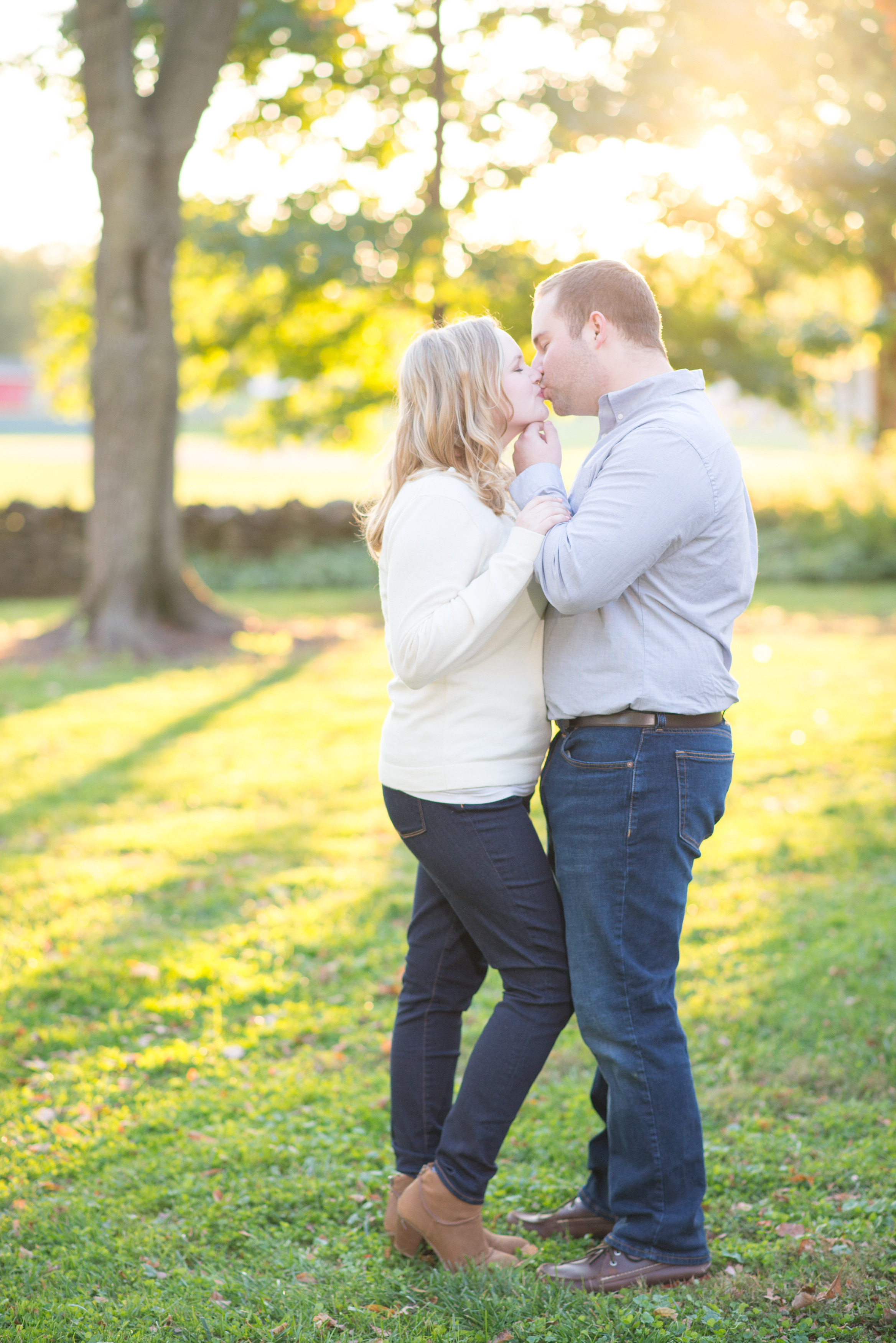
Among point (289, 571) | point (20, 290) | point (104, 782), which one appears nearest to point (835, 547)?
point (289, 571)

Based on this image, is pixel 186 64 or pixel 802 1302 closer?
pixel 802 1302

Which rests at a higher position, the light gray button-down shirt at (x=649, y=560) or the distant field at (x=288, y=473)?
the distant field at (x=288, y=473)

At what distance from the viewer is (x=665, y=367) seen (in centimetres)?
275

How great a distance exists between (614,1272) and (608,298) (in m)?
2.24

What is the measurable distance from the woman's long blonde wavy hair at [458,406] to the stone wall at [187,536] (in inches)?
582

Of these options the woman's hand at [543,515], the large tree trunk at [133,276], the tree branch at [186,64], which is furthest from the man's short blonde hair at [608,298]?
the tree branch at [186,64]

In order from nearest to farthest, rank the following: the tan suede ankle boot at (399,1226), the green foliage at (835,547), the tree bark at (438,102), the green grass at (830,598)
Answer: the tan suede ankle boot at (399,1226)
the tree bark at (438,102)
the green grass at (830,598)
the green foliage at (835,547)

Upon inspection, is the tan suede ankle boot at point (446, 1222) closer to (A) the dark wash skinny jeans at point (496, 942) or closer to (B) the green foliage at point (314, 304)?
(A) the dark wash skinny jeans at point (496, 942)

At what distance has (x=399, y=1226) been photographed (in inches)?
118

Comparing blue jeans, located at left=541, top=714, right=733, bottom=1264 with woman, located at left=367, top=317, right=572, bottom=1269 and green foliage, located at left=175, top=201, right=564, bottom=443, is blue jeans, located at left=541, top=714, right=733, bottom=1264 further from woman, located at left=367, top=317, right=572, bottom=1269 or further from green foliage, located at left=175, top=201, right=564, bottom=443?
green foliage, located at left=175, top=201, right=564, bottom=443

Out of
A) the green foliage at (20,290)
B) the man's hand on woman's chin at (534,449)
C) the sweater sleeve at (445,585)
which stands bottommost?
the sweater sleeve at (445,585)

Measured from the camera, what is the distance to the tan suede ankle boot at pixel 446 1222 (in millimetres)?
2842

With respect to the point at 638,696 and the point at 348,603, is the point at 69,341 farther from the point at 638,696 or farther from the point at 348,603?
the point at 638,696

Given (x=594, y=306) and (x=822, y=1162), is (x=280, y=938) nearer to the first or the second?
(x=822, y=1162)
